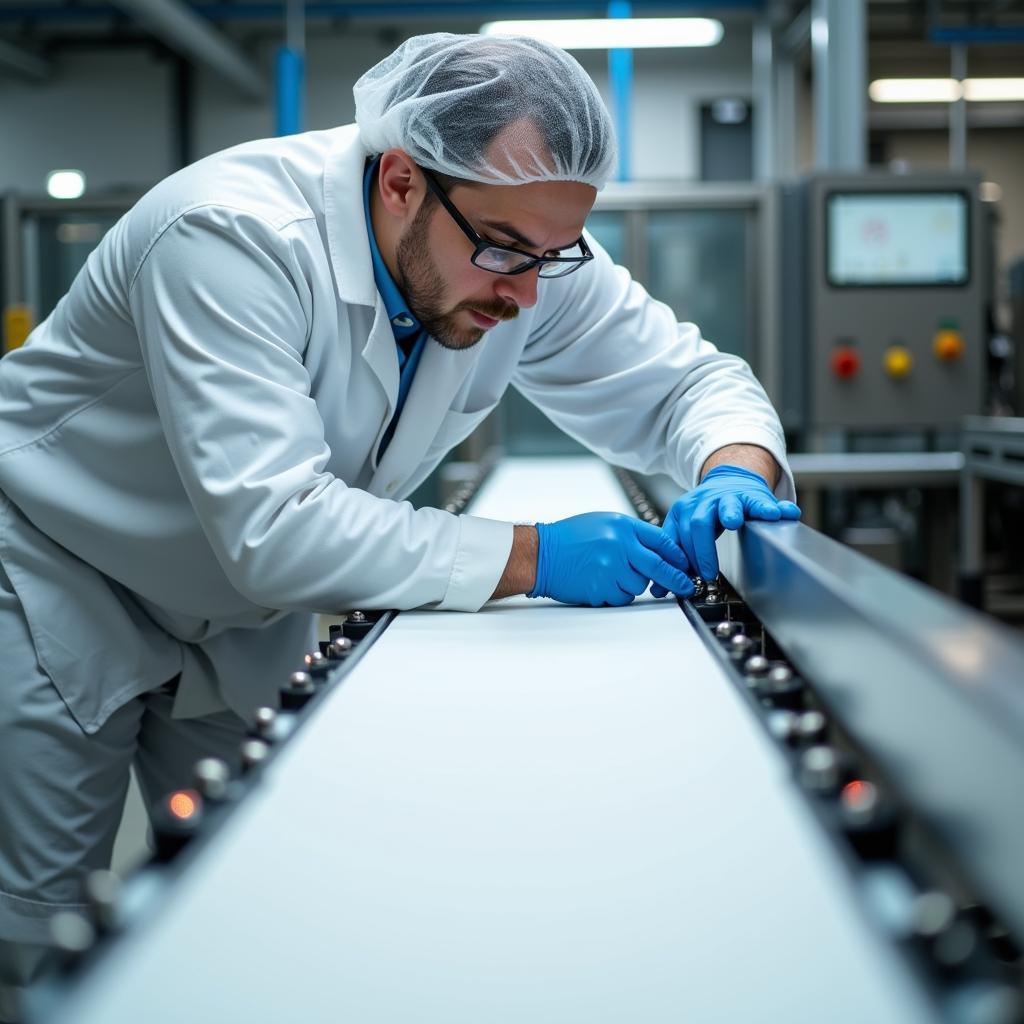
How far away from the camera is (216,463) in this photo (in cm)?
95

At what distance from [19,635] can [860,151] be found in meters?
2.95

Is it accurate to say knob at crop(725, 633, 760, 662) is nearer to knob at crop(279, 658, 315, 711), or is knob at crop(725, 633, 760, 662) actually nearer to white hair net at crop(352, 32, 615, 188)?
knob at crop(279, 658, 315, 711)

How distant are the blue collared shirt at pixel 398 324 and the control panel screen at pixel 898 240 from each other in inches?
84.2

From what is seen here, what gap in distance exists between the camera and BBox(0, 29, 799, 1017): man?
38.5 inches

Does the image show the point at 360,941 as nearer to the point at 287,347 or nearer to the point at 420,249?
the point at 287,347

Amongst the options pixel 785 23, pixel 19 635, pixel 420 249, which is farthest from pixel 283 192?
pixel 785 23

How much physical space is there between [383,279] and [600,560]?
0.39 m

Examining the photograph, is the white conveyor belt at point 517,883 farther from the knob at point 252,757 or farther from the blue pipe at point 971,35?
the blue pipe at point 971,35

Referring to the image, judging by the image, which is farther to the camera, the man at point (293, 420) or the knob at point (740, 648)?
the man at point (293, 420)

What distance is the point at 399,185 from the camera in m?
1.13

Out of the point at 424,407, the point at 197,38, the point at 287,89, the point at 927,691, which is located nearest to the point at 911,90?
the point at 197,38

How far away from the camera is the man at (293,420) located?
0.98 metres

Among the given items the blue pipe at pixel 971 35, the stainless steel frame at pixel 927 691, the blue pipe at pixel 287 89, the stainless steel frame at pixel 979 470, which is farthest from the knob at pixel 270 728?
the blue pipe at pixel 971 35

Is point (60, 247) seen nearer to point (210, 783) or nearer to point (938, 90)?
point (210, 783)
